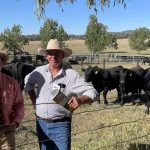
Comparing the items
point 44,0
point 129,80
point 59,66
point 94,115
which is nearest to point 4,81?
point 59,66

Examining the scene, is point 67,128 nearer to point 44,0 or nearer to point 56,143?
point 56,143

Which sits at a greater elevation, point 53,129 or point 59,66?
point 59,66

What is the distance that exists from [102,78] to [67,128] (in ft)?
38.6

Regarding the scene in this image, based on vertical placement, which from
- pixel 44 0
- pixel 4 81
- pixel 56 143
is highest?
pixel 44 0

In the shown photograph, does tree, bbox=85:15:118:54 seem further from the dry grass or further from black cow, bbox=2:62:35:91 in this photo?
the dry grass

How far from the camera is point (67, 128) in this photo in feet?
16.0

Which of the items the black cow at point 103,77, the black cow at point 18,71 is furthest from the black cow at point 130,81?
the black cow at point 18,71

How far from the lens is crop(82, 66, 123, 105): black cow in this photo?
53.7 ft

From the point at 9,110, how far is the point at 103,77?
1256 cm

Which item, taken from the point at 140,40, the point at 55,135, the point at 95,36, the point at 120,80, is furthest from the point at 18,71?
the point at 140,40

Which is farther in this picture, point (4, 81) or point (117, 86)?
point (117, 86)

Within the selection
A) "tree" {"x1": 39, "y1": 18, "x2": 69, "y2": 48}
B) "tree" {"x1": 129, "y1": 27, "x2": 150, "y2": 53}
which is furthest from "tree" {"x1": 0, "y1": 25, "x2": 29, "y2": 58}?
"tree" {"x1": 129, "y1": 27, "x2": 150, "y2": 53}

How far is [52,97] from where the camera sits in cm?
473

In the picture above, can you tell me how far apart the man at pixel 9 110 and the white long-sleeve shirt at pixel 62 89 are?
599 mm
